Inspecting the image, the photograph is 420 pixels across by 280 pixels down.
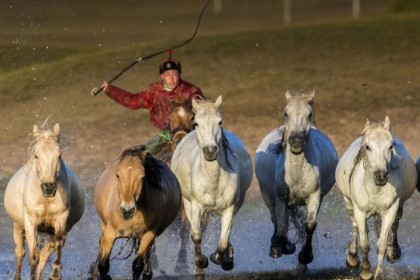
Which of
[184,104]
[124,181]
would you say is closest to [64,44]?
[184,104]

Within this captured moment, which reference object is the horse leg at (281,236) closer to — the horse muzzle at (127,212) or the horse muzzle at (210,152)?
the horse muzzle at (210,152)

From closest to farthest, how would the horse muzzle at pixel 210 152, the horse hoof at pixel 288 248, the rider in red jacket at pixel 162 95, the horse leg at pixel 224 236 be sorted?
the horse muzzle at pixel 210 152, the horse leg at pixel 224 236, the horse hoof at pixel 288 248, the rider in red jacket at pixel 162 95

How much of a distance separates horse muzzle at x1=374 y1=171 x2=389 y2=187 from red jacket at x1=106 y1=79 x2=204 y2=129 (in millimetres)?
3009

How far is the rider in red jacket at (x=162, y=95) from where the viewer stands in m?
16.0

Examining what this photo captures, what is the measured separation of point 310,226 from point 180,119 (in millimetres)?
1799

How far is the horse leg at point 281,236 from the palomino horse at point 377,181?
0.64 metres

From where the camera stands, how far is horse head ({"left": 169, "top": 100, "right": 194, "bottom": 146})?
15617 mm

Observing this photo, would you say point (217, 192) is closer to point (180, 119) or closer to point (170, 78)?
point (180, 119)

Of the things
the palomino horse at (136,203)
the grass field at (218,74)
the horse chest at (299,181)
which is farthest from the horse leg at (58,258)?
the grass field at (218,74)

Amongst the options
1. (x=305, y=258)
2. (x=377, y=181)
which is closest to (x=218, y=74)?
(x=305, y=258)

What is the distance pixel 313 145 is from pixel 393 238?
1249mm

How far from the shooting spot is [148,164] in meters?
13.6

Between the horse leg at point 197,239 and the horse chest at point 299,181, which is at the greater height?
the horse chest at point 299,181

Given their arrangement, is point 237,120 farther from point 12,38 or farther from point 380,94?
point 12,38
